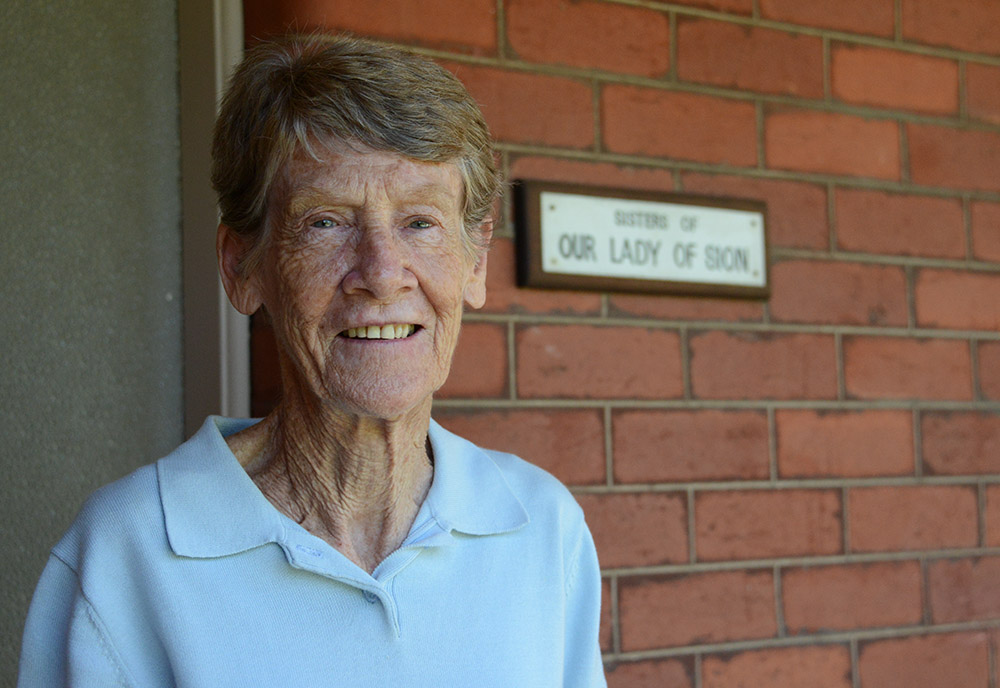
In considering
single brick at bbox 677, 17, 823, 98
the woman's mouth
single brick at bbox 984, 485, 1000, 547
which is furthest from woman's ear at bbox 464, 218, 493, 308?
single brick at bbox 984, 485, 1000, 547

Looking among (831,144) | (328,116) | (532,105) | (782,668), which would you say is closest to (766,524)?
(782,668)

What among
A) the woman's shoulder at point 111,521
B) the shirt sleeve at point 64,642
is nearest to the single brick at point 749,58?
the woman's shoulder at point 111,521

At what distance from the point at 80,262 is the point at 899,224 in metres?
A: 1.66

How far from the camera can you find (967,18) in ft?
8.23

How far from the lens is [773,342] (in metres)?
2.26

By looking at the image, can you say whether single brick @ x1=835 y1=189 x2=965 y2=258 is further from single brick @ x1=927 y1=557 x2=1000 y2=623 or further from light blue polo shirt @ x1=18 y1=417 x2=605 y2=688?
light blue polo shirt @ x1=18 y1=417 x2=605 y2=688

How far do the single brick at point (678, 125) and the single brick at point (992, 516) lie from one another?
91 centimetres

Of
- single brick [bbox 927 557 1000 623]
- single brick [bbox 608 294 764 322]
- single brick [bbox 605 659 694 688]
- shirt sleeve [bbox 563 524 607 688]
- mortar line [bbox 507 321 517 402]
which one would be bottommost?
single brick [bbox 605 659 694 688]

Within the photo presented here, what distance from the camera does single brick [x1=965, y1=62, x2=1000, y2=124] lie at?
8.23 ft

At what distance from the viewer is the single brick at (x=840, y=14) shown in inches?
91.0

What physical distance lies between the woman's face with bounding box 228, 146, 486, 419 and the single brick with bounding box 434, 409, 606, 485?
0.53 m

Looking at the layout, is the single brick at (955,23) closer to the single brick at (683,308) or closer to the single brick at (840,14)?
the single brick at (840,14)

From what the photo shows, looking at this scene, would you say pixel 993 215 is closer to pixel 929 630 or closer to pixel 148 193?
pixel 929 630

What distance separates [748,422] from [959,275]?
25.3 inches
